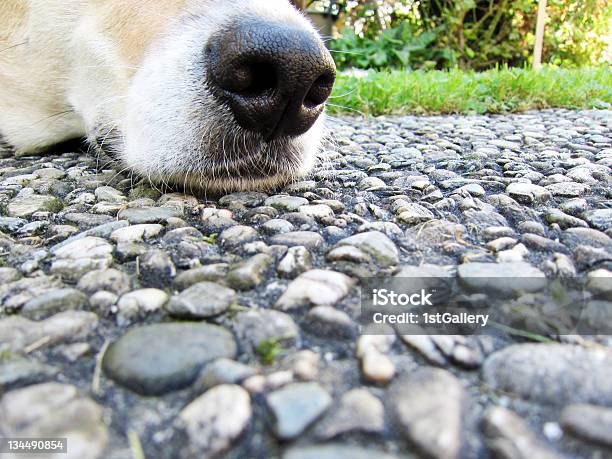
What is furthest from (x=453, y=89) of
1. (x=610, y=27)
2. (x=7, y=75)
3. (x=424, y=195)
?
(x=610, y=27)

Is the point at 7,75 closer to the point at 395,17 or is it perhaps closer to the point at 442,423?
the point at 442,423

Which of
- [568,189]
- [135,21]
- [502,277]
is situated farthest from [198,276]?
[568,189]

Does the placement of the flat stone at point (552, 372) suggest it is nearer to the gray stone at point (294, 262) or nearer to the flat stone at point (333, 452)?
the flat stone at point (333, 452)

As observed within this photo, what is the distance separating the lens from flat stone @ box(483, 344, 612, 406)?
854 mm

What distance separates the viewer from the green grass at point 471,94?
488 cm

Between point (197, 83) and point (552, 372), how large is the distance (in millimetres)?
1400

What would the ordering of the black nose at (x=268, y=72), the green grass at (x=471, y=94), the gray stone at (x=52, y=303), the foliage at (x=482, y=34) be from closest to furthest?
1. the gray stone at (x=52, y=303)
2. the black nose at (x=268, y=72)
3. the green grass at (x=471, y=94)
4. the foliage at (x=482, y=34)

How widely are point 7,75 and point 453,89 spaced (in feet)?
13.5

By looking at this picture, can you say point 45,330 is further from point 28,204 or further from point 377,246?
point 28,204

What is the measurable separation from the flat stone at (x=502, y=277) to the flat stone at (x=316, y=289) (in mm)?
296

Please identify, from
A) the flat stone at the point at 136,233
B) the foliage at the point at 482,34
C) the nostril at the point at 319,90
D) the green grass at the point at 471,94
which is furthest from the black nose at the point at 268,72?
the foliage at the point at 482,34

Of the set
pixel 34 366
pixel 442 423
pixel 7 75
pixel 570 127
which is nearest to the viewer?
pixel 442 423

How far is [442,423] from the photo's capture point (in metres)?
0.78

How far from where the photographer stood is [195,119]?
1743mm
